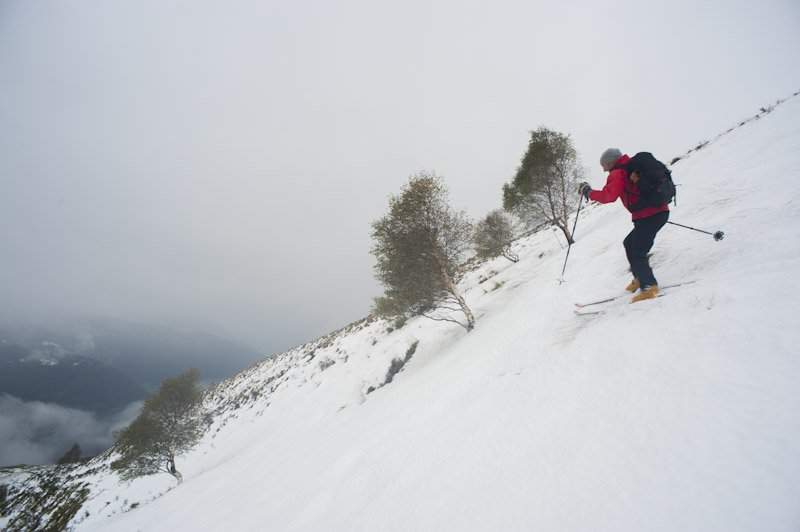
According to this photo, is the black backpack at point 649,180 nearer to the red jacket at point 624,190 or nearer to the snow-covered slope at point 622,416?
the red jacket at point 624,190

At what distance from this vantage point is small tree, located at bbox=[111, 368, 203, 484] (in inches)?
901

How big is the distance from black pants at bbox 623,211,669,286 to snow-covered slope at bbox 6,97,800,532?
16.7 inches

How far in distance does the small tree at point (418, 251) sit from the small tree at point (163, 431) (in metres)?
25.9

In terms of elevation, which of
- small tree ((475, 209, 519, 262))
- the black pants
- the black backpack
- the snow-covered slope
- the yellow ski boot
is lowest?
the snow-covered slope

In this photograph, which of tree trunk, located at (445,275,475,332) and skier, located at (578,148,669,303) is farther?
tree trunk, located at (445,275,475,332)

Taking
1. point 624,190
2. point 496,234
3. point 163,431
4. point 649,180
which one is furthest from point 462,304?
point 163,431

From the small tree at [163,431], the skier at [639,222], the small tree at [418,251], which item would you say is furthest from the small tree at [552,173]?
the small tree at [163,431]

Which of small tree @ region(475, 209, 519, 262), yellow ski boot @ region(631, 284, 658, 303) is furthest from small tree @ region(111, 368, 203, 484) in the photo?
yellow ski boot @ region(631, 284, 658, 303)

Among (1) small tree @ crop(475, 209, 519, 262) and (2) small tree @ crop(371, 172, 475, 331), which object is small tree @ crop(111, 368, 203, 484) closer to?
(2) small tree @ crop(371, 172, 475, 331)

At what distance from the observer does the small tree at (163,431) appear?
2288cm

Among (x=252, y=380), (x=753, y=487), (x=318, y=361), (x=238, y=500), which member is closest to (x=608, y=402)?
(x=753, y=487)

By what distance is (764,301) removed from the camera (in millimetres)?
2818

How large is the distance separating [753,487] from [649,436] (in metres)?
0.66

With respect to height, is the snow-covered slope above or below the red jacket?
below
